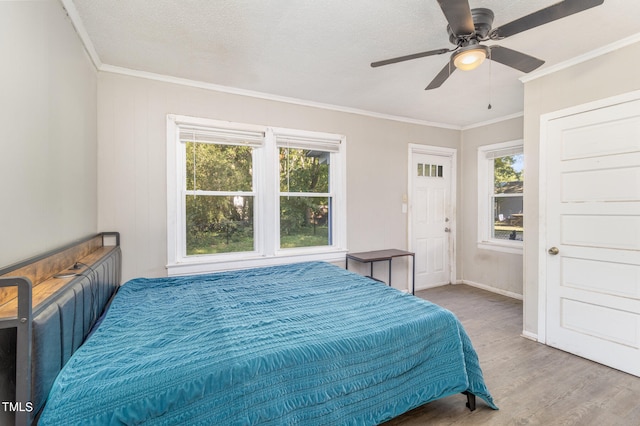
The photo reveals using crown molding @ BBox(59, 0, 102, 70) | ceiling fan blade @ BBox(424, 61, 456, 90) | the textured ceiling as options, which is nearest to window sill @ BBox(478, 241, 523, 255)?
the textured ceiling

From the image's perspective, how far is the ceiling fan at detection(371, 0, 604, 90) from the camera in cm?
142

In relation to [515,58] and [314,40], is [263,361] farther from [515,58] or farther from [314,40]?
[515,58]

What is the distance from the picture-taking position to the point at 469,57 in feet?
5.66

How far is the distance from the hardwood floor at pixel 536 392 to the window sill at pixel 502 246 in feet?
4.55

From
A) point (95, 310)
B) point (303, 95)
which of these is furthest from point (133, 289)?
point (303, 95)

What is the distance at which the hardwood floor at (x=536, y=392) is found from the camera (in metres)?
1.82

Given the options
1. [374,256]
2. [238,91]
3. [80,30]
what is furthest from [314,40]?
[374,256]

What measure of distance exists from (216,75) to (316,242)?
214 centimetres

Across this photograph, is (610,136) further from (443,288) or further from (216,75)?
(216,75)

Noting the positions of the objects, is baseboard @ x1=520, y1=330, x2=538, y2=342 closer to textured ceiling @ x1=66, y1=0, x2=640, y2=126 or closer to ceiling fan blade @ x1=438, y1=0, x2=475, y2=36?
textured ceiling @ x1=66, y1=0, x2=640, y2=126

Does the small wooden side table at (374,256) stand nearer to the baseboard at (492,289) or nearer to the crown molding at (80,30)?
the baseboard at (492,289)

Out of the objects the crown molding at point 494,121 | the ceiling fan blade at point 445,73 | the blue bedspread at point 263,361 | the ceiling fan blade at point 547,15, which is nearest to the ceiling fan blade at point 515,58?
the ceiling fan blade at point 547,15

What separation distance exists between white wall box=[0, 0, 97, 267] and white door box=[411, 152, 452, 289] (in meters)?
3.85

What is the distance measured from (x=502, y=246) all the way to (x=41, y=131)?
4971mm
